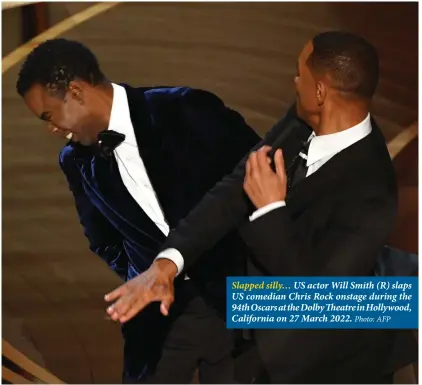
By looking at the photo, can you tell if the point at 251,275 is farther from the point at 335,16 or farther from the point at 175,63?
the point at 335,16

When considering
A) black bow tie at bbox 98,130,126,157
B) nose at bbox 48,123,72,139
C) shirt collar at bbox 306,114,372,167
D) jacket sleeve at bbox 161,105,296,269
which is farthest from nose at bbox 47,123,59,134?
shirt collar at bbox 306,114,372,167

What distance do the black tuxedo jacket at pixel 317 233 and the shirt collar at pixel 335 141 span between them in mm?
18

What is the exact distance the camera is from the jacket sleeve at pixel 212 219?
1449 millimetres

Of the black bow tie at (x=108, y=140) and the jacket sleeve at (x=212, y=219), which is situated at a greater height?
the black bow tie at (x=108, y=140)

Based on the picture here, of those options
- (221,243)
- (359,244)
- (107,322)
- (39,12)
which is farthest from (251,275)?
(39,12)

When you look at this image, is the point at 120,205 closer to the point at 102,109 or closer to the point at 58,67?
the point at 102,109

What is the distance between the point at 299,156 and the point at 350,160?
12cm

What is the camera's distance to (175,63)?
1.65 metres

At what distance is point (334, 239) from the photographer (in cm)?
142

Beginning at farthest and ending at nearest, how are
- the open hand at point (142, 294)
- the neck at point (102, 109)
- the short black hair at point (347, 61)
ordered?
the neck at point (102, 109), the short black hair at point (347, 61), the open hand at point (142, 294)

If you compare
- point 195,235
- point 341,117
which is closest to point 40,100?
point 195,235

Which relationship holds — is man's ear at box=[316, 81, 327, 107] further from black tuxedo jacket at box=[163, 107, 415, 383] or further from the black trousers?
the black trousers

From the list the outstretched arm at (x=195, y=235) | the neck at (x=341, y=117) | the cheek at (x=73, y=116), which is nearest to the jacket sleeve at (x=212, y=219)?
the outstretched arm at (x=195, y=235)

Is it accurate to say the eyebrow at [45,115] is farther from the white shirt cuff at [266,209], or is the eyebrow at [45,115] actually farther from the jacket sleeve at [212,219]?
the white shirt cuff at [266,209]
